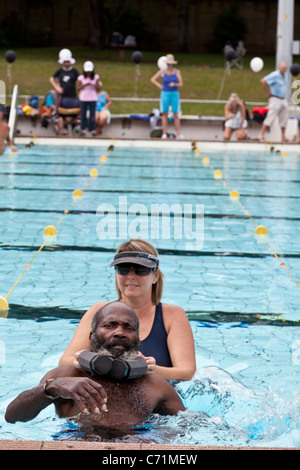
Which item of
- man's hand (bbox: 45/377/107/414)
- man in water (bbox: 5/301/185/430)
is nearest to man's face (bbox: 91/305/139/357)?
man in water (bbox: 5/301/185/430)

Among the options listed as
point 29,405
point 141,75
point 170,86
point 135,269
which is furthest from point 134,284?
point 141,75

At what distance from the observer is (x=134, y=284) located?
3.65 metres

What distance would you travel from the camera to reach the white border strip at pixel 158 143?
634 inches

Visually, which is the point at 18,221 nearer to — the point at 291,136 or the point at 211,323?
the point at 211,323

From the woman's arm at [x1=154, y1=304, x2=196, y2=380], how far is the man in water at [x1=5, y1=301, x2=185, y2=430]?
378mm

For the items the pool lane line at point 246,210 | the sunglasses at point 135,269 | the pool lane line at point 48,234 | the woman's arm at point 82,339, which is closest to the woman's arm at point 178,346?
the sunglasses at point 135,269

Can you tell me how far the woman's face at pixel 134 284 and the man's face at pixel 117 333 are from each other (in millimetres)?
593

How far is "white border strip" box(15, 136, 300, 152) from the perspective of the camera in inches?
634

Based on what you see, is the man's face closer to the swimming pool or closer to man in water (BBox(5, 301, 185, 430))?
man in water (BBox(5, 301, 185, 430))

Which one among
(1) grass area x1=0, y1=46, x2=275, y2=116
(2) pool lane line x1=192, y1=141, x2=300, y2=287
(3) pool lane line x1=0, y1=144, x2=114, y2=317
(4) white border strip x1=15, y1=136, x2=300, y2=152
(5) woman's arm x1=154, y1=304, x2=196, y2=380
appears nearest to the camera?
(5) woman's arm x1=154, y1=304, x2=196, y2=380

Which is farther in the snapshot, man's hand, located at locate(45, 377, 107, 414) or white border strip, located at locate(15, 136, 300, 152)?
white border strip, located at locate(15, 136, 300, 152)

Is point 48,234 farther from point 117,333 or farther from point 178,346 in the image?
point 117,333

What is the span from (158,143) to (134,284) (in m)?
12.9

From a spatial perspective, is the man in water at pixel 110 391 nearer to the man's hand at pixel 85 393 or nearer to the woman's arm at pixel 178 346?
the man's hand at pixel 85 393
